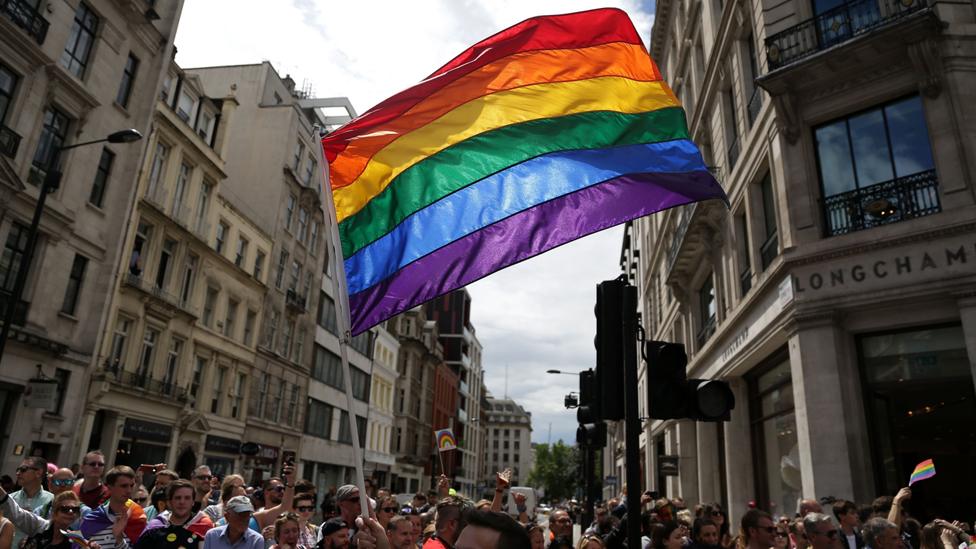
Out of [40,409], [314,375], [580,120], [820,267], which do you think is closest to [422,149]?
[580,120]

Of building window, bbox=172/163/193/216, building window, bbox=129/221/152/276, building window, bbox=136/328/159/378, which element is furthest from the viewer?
building window, bbox=172/163/193/216

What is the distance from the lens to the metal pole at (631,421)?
483cm

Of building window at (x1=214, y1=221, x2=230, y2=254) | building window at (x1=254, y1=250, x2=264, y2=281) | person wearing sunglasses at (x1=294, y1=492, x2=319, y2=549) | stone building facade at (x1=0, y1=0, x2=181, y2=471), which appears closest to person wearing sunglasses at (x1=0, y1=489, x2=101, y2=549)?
person wearing sunglasses at (x1=294, y1=492, x2=319, y2=549)

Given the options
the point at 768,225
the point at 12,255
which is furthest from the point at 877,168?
the point at 12,255

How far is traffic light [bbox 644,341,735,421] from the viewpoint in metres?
5.34

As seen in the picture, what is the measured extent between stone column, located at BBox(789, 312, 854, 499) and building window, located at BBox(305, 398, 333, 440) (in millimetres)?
33202

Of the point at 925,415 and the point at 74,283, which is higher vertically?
the point at 74,283

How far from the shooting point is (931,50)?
1195 centimetres

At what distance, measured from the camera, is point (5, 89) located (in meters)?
18.3

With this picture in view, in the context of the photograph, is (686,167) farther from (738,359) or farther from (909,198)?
(738,359)

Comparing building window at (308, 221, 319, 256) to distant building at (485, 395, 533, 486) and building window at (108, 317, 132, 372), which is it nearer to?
building window at (108, 317, 132, 372)

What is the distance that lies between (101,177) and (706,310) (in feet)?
71.4

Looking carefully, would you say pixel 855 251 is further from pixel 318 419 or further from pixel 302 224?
pixel 318 419

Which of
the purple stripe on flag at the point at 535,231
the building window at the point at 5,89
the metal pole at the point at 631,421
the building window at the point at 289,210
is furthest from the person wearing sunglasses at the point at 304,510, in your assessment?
the building window at the point at 289,210
